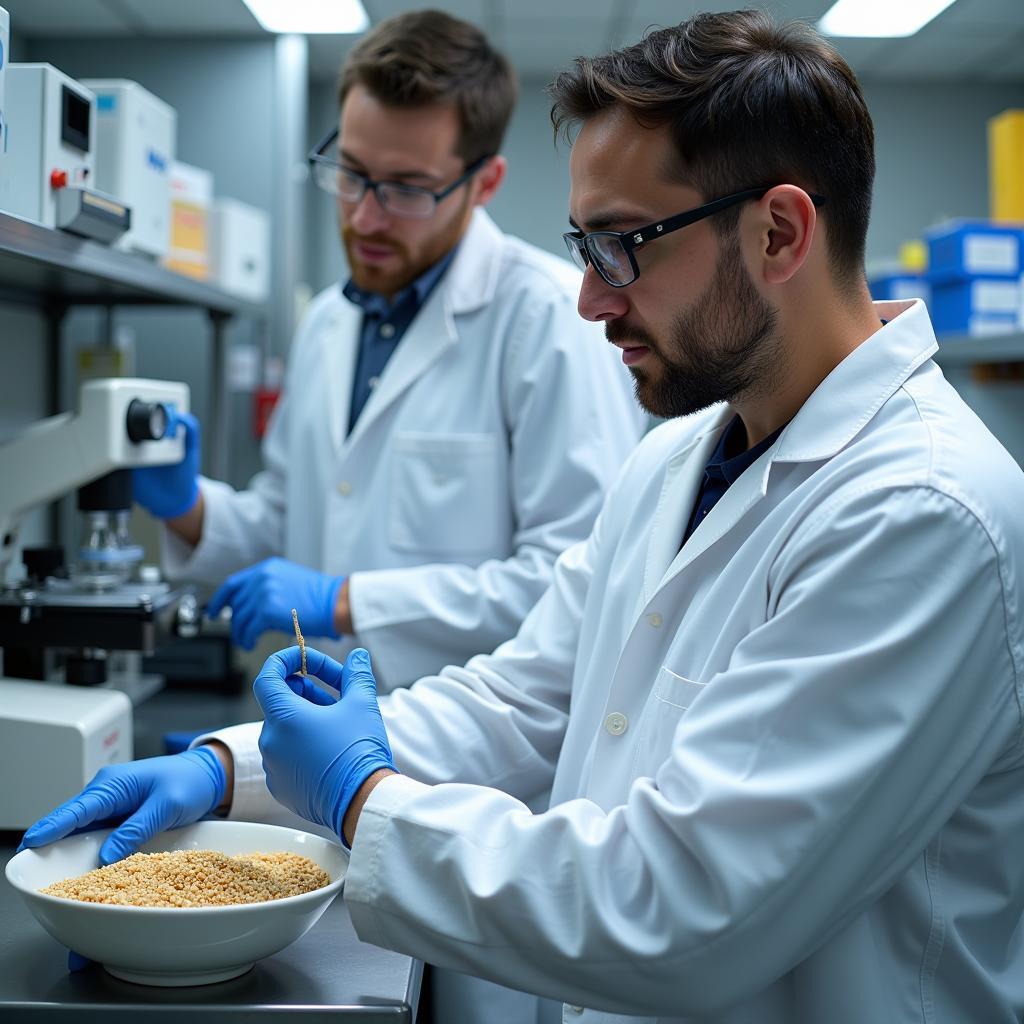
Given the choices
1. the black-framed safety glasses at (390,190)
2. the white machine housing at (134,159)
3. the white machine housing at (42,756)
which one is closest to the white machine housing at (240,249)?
the white machine housing at (134,159)

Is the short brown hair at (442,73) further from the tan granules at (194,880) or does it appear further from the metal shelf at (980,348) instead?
the metal shelf at (980,348)

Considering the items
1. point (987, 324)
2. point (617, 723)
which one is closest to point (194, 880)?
point (617, 723)

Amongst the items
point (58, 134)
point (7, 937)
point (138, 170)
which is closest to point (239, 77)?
point (138, 170)

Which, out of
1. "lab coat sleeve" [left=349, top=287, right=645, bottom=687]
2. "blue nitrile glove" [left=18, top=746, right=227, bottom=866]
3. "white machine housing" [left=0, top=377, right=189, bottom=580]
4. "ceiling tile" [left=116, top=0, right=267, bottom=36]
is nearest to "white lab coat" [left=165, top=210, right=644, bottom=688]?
"lab coat sleeve" [left=349, top=287, right=645, bottom=687]

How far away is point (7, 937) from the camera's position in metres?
0.96

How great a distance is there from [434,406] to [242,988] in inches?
42.5

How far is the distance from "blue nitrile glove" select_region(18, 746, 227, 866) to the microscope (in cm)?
20

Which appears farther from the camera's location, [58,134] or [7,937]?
[58,134]

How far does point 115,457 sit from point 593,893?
0.95 metres

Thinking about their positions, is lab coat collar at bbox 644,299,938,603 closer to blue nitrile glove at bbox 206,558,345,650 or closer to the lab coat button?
the lab coat button

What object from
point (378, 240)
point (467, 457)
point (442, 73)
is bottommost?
point (467, 457)

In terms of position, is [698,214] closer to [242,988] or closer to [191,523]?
[242,988]

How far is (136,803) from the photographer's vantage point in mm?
1071

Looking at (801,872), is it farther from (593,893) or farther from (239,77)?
(239,77)
